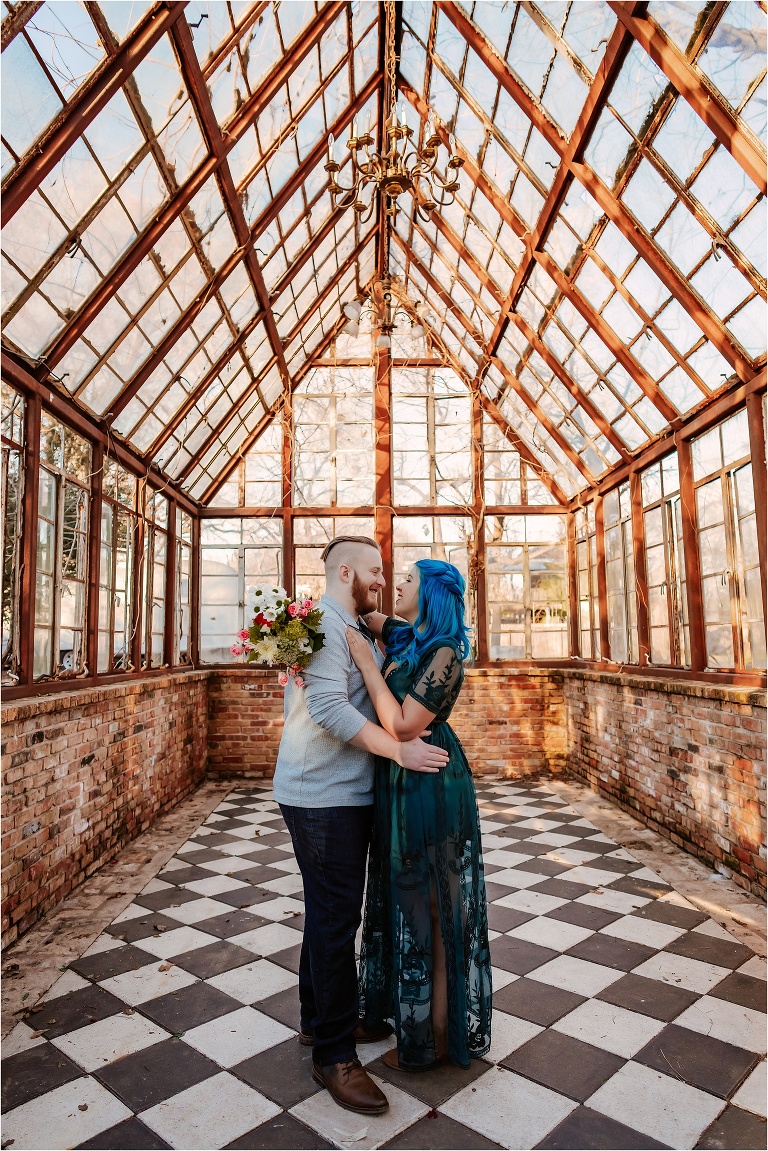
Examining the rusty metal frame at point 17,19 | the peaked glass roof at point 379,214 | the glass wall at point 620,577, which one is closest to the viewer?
the rusty metal frame at point 17,19

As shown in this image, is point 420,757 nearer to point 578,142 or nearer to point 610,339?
point 578,142

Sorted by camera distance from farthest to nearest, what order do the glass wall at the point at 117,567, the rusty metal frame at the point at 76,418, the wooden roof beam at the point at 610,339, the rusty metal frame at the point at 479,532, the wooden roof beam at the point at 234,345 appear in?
the rusty metal frame at the point at 479,532 < the wooden roof beam at the point at 234,345 < the glass wall at the point at 117,567 < the wooden roof beam at the point at 610,339 < the rusty metal frame at the point at 76,418

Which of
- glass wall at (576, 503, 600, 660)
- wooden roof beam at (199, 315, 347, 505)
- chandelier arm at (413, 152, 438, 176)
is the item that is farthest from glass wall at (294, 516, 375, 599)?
chandelier arm at (413, 152, 438, 176)

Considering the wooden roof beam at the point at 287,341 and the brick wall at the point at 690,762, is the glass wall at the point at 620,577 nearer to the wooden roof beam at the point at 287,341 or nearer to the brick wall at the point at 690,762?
the brick wall at the point at 690,762

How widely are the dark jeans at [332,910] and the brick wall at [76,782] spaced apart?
1.92 metres

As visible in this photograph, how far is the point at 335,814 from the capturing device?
2238 millimetres

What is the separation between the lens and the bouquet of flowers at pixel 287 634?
2189mm

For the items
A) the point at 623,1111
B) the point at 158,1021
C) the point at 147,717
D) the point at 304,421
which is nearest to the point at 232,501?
the point at 304,421

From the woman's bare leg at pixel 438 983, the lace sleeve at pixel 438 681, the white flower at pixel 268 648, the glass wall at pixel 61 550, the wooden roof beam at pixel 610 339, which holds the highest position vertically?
the wooden roof beam at pixel 610 339

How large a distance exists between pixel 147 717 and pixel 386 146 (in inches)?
232

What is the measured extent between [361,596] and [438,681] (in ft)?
1.33

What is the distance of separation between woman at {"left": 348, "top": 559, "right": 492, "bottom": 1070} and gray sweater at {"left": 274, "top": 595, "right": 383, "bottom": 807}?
68mm

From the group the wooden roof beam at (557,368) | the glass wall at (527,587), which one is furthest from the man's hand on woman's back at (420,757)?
the glass wall at (527,587)

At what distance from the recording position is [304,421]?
897 centimetres
